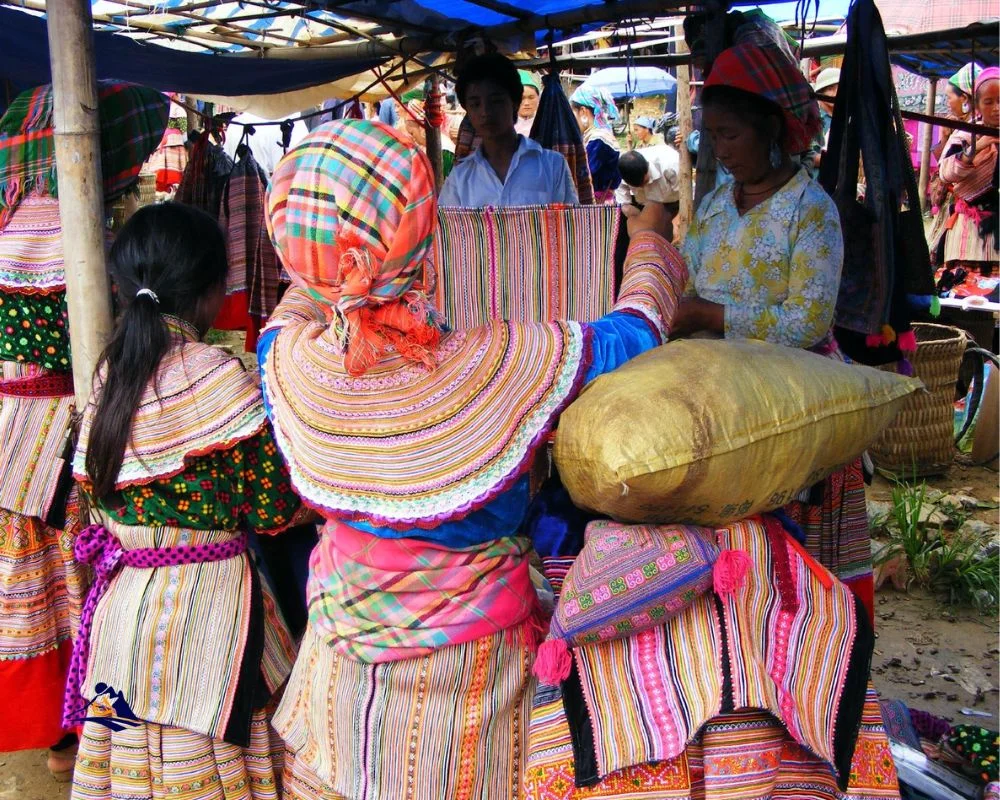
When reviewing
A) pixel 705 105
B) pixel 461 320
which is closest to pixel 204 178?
pixel 461 320

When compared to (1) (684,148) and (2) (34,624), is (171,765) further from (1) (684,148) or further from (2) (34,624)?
(1) (684,148)

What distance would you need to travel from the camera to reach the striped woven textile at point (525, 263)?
95.0 inches

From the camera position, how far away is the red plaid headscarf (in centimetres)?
234

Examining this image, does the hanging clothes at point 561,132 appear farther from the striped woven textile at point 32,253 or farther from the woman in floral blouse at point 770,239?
the striped woven textile at point 32,253

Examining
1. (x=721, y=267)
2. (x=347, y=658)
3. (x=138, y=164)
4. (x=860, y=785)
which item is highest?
(x=138, y=164)

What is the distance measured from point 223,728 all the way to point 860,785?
1.32m

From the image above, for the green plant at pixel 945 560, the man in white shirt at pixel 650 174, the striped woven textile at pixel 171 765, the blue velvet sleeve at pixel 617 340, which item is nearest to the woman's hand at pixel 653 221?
the blue velvet sleeve at pixel 617 340

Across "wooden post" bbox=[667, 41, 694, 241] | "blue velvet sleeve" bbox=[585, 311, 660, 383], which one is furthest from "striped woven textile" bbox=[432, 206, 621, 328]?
"wooden post" bbox=[667, 41, 694, 241]

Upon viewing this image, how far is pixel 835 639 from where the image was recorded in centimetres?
146

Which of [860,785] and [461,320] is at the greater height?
[461,320]

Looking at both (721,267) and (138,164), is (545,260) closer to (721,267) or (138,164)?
(721,267)

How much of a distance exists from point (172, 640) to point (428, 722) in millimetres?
670

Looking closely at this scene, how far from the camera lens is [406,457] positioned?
1.55 m

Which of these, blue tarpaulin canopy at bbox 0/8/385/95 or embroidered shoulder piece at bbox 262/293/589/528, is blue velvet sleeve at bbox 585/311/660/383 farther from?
blue tarpaulin canopy at bbox 0/8/385/95
